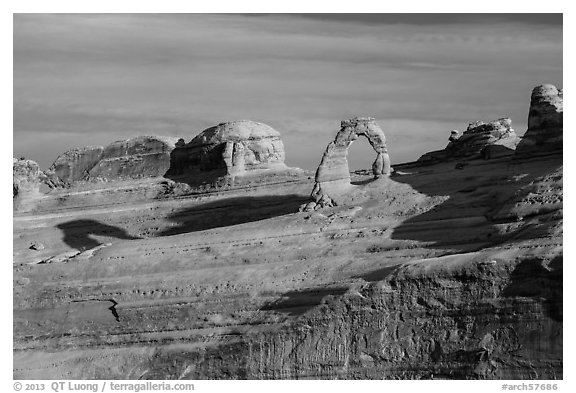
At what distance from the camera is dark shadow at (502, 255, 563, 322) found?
213ft

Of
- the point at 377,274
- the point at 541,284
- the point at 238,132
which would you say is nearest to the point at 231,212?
the point at 238,132

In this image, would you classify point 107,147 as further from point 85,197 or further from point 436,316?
point 436,316

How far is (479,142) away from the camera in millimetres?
90750

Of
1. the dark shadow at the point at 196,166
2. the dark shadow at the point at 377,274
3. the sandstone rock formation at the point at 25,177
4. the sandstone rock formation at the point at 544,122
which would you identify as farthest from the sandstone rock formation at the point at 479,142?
the sandstone rock formation at the point at 25,177

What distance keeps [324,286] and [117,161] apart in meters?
33.8

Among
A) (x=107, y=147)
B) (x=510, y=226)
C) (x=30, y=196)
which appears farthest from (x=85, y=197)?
(x=510, y=226)

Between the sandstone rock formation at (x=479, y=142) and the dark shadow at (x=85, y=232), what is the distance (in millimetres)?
14962

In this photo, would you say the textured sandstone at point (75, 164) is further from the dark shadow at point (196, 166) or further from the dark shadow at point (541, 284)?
the dark shadow at point (541, 284)

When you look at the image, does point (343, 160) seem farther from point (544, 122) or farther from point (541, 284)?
point (541, 284)

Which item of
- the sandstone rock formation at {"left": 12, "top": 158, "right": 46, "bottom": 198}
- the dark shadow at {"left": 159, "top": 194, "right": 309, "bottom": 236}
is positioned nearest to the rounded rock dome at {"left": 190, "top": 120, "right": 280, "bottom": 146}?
the dark shadow at {"left": 159, "top": 194, "right": 309, "bottom": 236}

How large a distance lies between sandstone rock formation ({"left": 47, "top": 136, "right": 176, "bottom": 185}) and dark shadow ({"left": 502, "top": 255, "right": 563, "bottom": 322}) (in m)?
39.1

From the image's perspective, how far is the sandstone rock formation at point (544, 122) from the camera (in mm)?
81500

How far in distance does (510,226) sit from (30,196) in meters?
33.7

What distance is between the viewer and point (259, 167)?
95.2 metres
